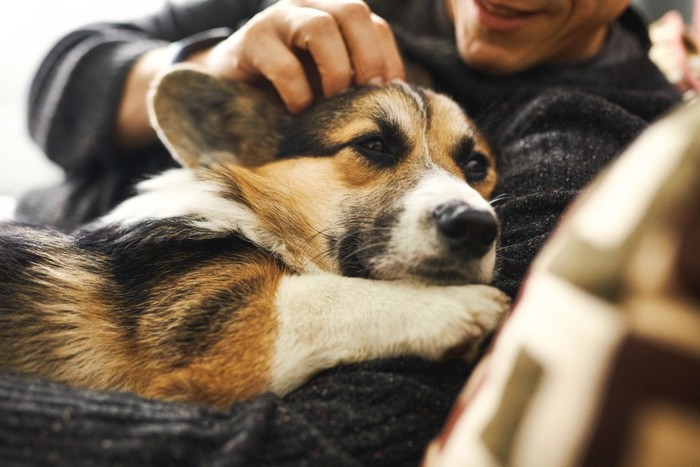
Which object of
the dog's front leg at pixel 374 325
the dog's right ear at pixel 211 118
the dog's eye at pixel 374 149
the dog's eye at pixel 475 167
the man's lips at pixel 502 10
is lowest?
the dog's eye at pixel 475 167

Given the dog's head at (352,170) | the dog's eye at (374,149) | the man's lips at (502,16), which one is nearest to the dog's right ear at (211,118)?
the dog's head at (352,170)

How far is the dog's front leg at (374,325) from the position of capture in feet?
3.33

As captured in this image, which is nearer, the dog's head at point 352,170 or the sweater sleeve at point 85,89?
the dog's head at point 352,170

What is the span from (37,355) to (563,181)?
130cm

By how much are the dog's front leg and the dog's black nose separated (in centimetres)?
10

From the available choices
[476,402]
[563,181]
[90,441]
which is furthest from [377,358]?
[563,181]

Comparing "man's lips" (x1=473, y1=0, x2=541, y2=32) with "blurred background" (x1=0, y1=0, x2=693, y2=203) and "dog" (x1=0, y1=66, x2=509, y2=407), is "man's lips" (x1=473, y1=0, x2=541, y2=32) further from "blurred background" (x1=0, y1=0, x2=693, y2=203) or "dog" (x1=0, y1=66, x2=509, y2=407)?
"blurred background" (x1=0, y1=0, x2=693, y2=203)

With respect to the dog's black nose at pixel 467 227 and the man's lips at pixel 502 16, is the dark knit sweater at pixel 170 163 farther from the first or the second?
the man's lips at pixel 502 16

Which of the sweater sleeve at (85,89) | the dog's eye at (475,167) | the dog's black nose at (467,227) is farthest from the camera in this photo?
the sweater sleeve at (85,89)

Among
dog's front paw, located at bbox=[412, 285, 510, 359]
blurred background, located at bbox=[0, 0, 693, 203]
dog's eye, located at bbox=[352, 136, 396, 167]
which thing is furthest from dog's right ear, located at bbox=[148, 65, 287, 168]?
blurred background, located at bbox=[0, 0, 693, 203]

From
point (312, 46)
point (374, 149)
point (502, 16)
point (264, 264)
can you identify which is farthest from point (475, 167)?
point (264, 264)

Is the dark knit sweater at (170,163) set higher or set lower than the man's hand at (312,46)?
lower

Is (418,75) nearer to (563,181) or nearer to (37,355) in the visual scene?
(563,181)

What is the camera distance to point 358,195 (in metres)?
1.47
